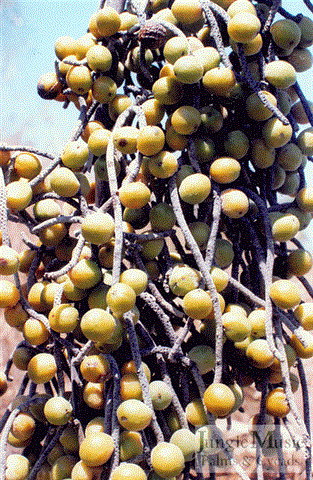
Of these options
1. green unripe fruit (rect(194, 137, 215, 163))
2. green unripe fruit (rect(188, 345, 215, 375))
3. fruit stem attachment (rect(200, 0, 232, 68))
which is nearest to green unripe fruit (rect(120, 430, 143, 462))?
green unripe fruit (rect(188, 345, 215, 375))

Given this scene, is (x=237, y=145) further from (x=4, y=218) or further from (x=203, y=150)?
(x=4, y=218)

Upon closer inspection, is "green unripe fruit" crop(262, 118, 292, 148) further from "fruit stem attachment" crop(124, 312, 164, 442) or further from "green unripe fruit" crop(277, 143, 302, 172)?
"fruit stem attachment" crop(124, 312, 164, 442)

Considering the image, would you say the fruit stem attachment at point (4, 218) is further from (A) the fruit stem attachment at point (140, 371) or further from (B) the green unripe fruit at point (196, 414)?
(B) the green unripe fruit at point (196, 414)

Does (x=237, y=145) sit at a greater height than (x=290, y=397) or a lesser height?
greater

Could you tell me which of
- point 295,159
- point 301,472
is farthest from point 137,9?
point 301,472

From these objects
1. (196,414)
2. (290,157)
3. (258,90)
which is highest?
(258,90)

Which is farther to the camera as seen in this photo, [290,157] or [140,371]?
[290,157]

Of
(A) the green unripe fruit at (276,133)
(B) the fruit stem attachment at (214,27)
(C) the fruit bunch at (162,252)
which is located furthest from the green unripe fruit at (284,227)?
(B) the fruit stem attachment at (214,27)

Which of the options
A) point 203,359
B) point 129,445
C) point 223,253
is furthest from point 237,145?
point 129,445

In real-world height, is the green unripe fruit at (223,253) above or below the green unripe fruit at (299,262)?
above
